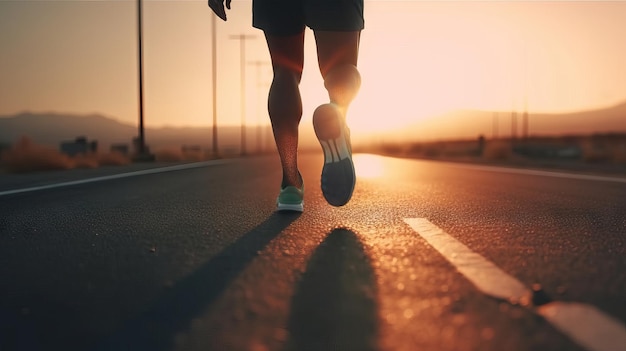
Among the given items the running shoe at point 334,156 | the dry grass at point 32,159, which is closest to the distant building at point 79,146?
the dry grass at point 32,159

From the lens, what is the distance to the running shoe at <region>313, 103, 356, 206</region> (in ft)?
11.3

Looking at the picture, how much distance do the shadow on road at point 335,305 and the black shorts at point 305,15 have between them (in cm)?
167

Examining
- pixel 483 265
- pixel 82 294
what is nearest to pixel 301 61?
pixel 483 265

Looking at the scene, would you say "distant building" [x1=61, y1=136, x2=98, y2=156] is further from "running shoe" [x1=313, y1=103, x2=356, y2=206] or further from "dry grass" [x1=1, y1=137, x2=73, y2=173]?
"running shoe" [x1=313, y1=103, x2=356, y2=206]

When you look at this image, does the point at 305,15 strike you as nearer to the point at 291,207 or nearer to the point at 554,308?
the point at 291,207

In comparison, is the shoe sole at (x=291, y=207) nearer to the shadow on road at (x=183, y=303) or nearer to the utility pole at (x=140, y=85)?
the shadow on road at (x=183, y=303)

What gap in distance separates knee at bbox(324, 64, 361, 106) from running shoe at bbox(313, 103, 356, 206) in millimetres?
239

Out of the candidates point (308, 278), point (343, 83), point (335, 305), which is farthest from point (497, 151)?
point (335, 305)

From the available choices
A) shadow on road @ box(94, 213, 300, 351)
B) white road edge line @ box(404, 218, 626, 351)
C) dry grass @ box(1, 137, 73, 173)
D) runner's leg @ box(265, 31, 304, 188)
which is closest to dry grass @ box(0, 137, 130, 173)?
dry grass @ box(1, 137, 73, 173)

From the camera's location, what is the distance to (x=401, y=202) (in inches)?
188

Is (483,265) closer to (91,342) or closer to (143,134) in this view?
(91,342)

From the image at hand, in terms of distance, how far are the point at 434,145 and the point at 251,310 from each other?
41.5m

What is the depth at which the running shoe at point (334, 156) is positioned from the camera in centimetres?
346

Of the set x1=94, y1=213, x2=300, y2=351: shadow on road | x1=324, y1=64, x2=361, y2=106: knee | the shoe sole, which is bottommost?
x1=94, y1=213, x2=300, y2=351: shadow on road
